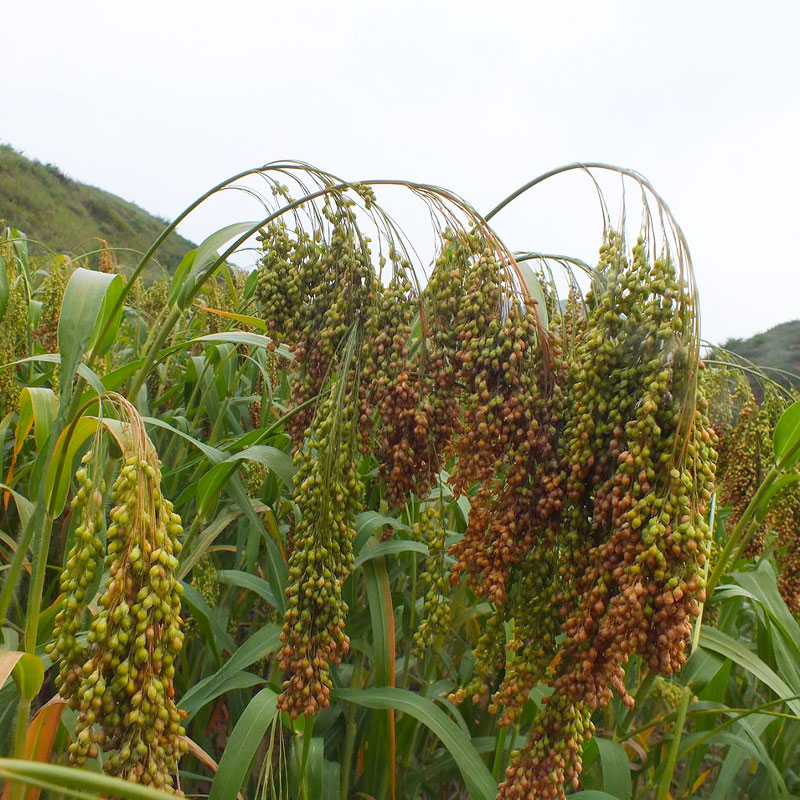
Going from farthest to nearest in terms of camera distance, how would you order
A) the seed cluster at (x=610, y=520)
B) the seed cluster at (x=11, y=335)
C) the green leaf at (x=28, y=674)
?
the seed cluster at (x=11, y=335) < the green leaf at (x=28, y=674) < the seed cluster at (x=610, y=520)

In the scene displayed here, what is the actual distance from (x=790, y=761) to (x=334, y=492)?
2.58m

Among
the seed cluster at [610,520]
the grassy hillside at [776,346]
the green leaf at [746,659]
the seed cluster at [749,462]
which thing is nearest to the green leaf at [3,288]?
the seed cluster at [610,520]

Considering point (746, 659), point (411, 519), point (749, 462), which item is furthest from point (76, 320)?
point (749, 462)

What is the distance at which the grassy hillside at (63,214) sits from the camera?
2250 cm

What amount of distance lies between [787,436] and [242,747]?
1583mm

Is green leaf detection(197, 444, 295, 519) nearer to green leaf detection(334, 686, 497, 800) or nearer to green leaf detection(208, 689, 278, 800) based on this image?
green leaf detection(208, 689, 278, 800)

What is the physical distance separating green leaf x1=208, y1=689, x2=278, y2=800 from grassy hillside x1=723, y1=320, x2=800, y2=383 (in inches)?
550

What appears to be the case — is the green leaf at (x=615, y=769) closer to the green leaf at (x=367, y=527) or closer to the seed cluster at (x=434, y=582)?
the seed cluster at (x=434, y=582)

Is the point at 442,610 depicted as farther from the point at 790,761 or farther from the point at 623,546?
the point at 790,761

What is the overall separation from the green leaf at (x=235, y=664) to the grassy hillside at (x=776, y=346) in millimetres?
13788

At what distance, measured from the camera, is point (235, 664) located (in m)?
1.83

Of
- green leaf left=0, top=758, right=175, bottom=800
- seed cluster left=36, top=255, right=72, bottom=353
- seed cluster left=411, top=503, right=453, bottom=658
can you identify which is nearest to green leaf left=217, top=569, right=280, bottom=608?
seed cluster left=411, top=503, right=453, bottom=658

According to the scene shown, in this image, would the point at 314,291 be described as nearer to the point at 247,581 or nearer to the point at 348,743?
the point at 247,581

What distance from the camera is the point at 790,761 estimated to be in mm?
2729
